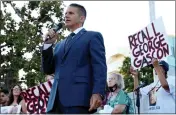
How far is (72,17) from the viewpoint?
11.3 ft

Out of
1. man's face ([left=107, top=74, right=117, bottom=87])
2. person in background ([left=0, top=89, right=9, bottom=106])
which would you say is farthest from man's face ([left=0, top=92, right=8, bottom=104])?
man's face ([left=107, top=74, right=117, bottom=87])

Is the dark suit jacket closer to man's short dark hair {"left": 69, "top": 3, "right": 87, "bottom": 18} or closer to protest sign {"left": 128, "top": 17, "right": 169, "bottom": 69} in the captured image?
man's short dark hair {"left": 69, "top": 3, "right": 87, "bottom": 18}

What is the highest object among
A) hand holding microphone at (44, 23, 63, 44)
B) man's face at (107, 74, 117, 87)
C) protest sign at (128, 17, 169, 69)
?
protest sign at (128, 17, 169, 69)

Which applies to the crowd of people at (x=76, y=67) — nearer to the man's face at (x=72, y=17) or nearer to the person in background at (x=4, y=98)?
the man's face at (x=72, y=17)

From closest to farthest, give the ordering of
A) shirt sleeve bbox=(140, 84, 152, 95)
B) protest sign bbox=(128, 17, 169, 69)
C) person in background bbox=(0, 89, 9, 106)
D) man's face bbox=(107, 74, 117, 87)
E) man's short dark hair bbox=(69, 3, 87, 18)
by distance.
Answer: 1. man's short dark hair bbox=(69, 3, 87, 18)
2. man's face bbox=(107, 74, 117, 87)
3. shirt sleeve bbox=(140, 84, 152, 95)
4. protest sign bbox=(128, 17, 169, 69)
5. person in background bbox=(0, 89, 9, 106)

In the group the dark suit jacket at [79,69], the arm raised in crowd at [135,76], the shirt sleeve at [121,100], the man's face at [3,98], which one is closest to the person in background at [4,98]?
the man's face at [3,98]

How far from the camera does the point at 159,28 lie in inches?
257

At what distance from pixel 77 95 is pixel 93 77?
178mm

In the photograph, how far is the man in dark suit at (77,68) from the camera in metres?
3.23

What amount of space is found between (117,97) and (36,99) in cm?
238

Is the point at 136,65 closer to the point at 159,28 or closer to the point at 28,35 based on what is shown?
the point at 159,28

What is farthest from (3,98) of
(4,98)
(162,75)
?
(162,75)

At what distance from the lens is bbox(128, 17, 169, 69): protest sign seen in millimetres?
6344

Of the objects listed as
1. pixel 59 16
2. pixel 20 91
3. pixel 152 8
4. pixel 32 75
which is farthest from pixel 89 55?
pixel 59 16
